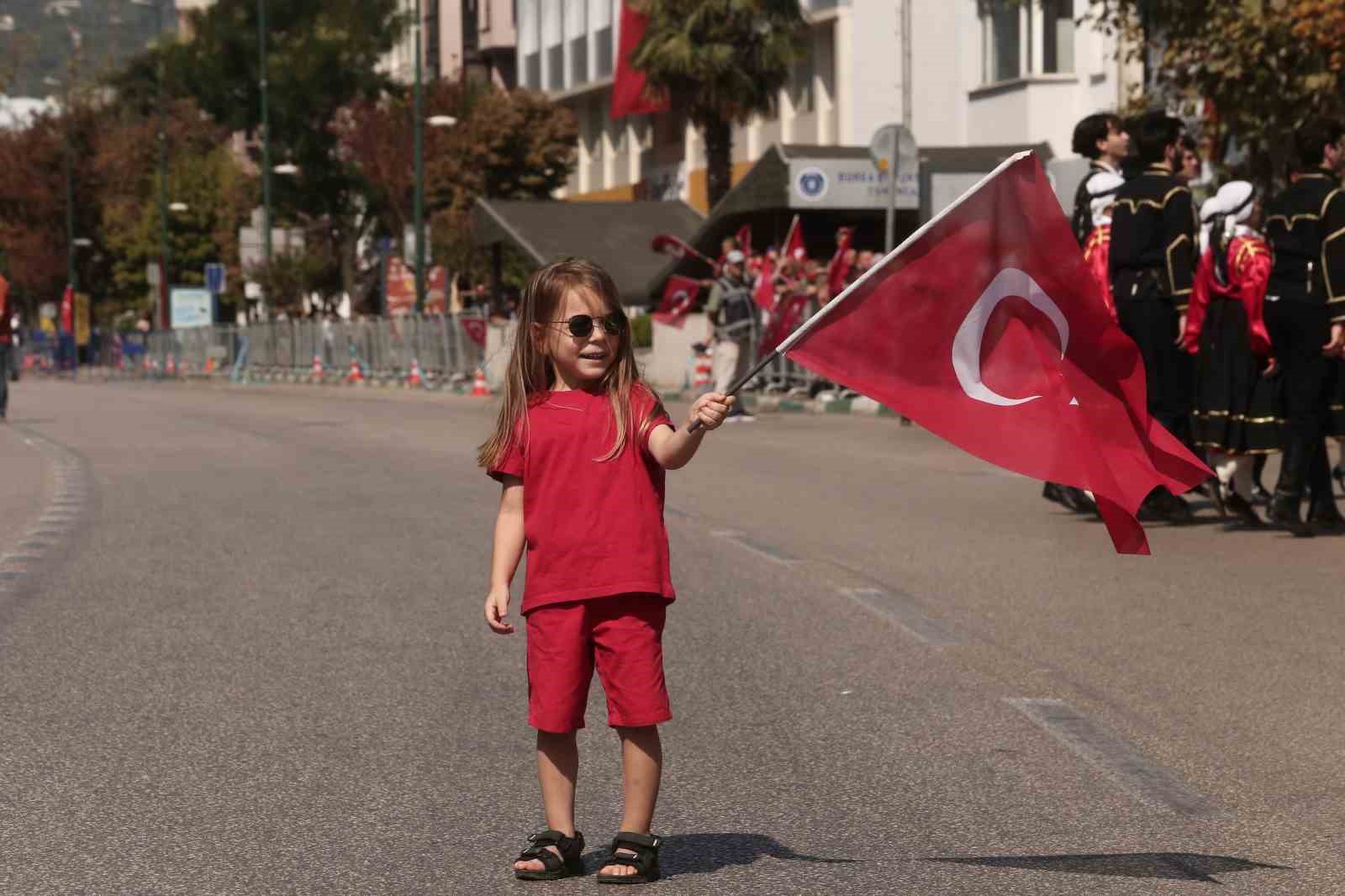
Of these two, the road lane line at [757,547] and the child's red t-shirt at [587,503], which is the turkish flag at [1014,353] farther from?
the road lane line at [757,547]

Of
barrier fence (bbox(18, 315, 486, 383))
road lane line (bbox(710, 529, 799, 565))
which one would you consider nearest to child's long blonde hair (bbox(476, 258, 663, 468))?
road lane line (bbox(710, 529, 799, 565))

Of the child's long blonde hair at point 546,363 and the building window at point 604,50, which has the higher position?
the building window at point 604,50

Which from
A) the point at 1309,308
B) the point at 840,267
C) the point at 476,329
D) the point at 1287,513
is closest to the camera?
the point at 1309,308

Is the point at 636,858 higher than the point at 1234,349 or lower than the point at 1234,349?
lower

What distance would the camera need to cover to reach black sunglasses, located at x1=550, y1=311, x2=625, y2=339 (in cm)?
516

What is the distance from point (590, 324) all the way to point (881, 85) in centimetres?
4861

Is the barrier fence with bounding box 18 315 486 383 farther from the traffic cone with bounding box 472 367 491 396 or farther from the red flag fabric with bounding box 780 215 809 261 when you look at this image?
the red flag fabric with bounding box 780 215 809 261

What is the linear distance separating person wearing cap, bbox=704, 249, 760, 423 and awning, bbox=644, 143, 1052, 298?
1.98 metres

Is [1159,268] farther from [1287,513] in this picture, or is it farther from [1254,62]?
[1254,62]

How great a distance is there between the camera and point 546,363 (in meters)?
5.30

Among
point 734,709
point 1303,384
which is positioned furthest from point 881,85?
point 734,709

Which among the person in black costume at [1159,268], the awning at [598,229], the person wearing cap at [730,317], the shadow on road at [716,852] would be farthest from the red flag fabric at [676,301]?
the shadow on road at [716,852]

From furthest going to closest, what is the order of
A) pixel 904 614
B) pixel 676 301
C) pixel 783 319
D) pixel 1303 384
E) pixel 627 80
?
pixel 627 80
pixel 676 301
pixel 783 319
pixel 1303 384
pixel 904 614

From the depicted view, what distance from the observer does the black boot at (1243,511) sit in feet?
43.5
